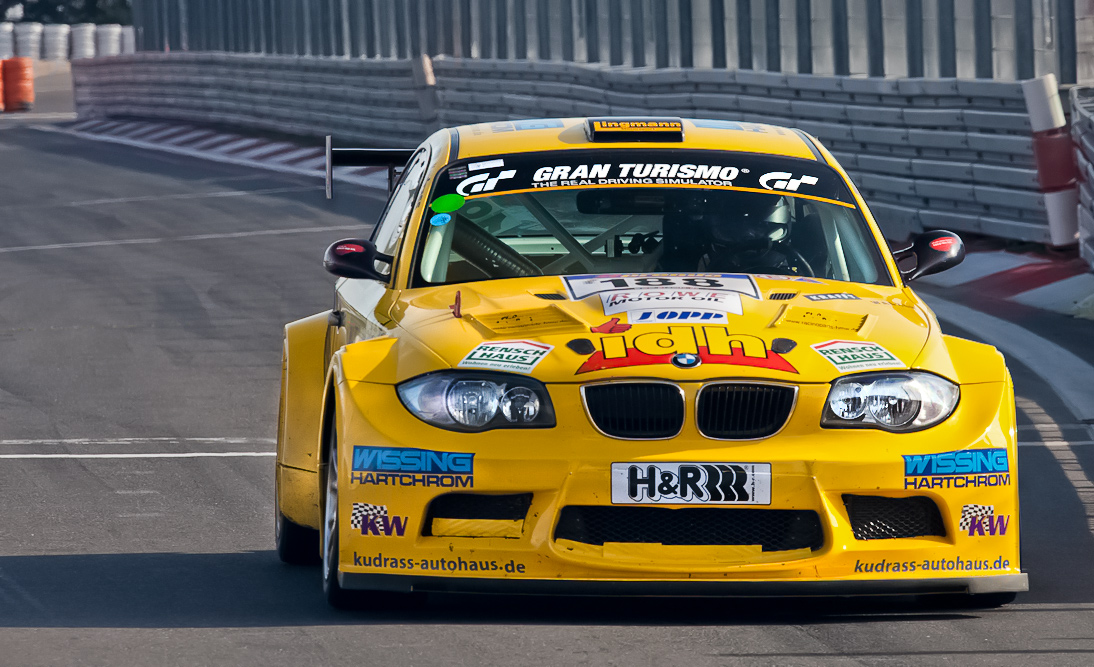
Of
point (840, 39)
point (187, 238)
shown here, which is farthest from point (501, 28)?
point (187, 238)

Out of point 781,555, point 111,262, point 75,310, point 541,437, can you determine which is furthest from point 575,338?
point 111,262

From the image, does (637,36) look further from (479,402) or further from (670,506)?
(670,506)

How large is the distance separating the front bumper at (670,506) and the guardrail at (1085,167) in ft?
30.5

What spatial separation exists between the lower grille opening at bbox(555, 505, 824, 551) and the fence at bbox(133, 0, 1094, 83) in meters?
12.1

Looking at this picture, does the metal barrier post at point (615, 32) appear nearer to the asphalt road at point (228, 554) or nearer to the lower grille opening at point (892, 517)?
the asphalt road at point (228, 554)

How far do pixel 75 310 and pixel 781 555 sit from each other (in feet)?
35.5

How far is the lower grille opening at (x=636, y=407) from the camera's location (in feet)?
17.5

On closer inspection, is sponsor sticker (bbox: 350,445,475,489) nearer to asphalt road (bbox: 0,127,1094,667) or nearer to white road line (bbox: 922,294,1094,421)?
asphalt road (bbox: 0,127,1094,667)

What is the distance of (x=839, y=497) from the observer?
5.33 metres

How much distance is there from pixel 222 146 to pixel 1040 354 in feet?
75.5

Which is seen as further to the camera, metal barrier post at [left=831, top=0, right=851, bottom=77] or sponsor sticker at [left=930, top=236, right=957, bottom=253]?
metal barrier post at [left=831, top=0, right=851, bottom=77]

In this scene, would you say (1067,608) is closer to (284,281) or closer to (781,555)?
(781,555)

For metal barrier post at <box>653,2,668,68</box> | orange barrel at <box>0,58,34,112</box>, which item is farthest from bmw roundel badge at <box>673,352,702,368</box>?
orange barrel at <box>0,58,34,112</box>

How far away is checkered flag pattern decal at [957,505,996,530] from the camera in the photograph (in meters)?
5.41
